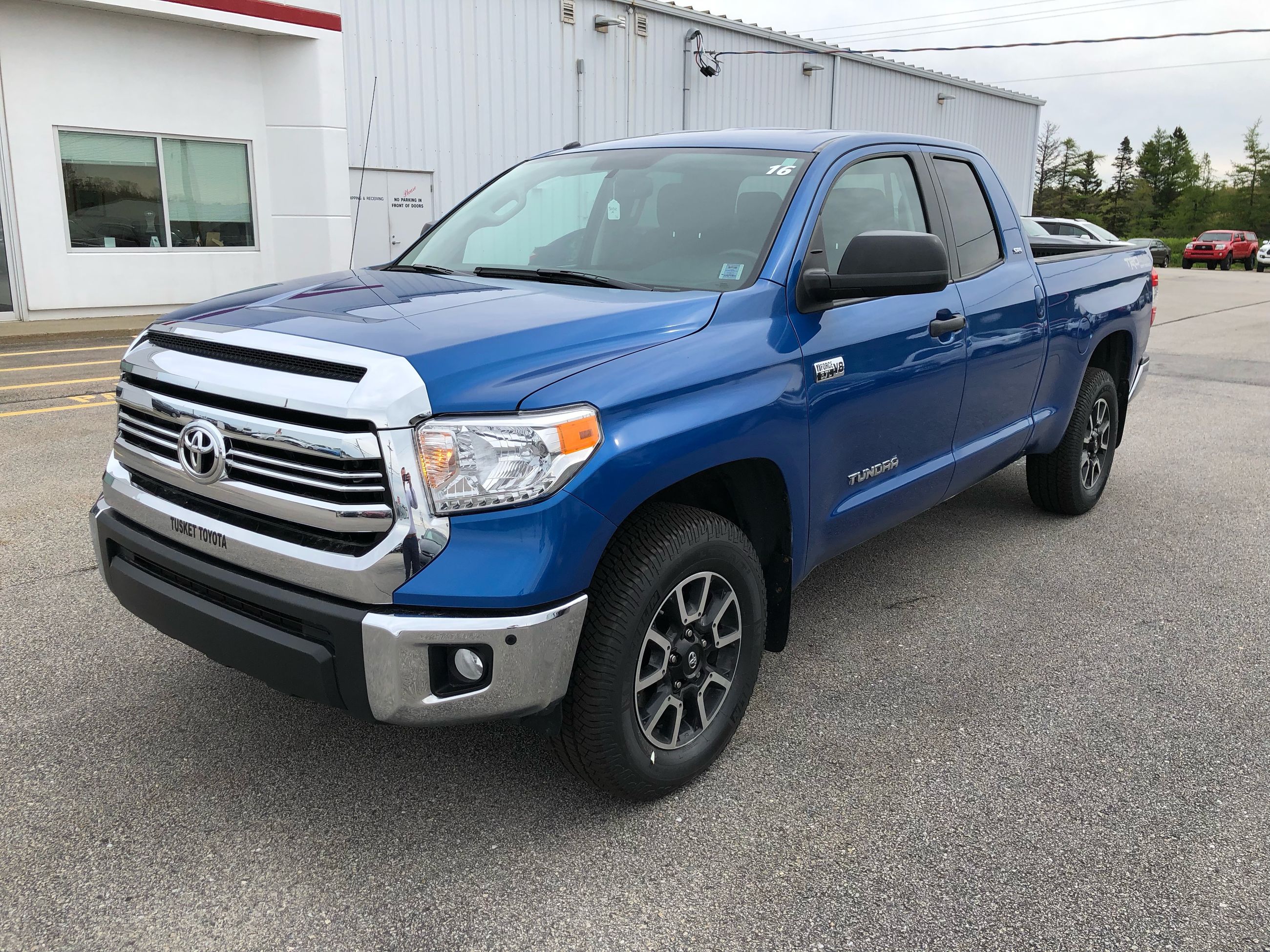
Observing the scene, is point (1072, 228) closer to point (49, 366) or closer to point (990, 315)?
point (990, 315)

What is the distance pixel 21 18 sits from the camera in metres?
13.4

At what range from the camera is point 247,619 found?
8.23 feet

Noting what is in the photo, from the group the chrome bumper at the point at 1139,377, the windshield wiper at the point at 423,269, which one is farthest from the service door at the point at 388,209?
the windshield wiper at the point at 423,269

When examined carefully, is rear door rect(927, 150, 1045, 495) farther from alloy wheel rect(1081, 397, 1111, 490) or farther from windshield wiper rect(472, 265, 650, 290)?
windshield wiper rect(472, 265, 650, 290)

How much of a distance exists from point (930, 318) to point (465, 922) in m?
2.58

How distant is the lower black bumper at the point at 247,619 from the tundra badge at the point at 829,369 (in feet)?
5.16

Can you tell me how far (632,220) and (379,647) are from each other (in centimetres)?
192

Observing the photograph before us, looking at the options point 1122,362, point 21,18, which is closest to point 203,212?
point 21,18

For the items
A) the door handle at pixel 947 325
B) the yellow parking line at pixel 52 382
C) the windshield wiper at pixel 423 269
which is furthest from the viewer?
the yellow parking line at pixel 52 382

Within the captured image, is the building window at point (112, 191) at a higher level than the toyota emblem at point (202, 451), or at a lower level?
higher

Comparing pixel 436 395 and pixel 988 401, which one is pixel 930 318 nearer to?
pixel 988 401

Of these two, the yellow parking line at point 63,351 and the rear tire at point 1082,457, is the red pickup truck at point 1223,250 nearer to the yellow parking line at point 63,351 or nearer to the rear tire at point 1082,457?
the yellow parking line at point 63,351

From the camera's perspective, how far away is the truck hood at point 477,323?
7.81 ft

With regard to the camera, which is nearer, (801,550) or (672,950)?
(672,950)
